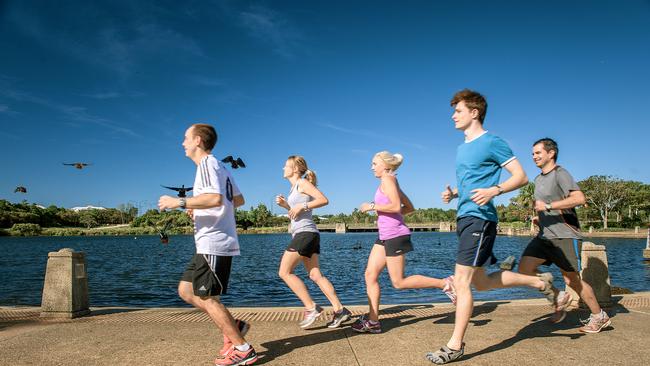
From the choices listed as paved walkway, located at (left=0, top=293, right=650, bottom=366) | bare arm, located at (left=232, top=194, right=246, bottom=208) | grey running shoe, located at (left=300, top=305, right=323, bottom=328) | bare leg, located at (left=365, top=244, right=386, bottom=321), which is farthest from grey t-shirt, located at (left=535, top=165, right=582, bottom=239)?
bare arm, located at (left=232, top=194, right=246, bottom=208)

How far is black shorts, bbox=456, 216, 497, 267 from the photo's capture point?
3916mm

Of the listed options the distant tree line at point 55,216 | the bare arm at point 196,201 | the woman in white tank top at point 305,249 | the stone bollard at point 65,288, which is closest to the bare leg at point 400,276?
the woman in white tank top at point 305,249

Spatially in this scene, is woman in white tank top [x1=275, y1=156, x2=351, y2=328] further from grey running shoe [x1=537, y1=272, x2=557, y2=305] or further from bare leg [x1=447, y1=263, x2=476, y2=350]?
grey running shoe [x1=537, y1=272, x2=557, y2=305]

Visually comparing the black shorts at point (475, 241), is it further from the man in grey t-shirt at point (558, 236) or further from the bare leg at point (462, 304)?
the man in grey t-shirt at point (558, 236)

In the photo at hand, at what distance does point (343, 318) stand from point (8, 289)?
2066 centimetres

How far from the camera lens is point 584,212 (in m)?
96.3

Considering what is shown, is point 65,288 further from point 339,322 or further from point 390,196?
point 390,196

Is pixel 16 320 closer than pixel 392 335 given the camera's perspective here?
No

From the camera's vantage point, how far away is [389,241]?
478cm

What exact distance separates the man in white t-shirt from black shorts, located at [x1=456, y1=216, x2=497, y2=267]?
196cm

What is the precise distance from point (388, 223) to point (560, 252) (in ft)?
6.48

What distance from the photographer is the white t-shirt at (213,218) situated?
12.3 ft

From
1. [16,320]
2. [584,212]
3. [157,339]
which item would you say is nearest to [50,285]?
[16,320]

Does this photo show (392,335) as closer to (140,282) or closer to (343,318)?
(343,318)
